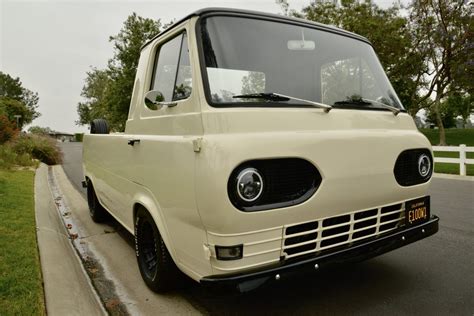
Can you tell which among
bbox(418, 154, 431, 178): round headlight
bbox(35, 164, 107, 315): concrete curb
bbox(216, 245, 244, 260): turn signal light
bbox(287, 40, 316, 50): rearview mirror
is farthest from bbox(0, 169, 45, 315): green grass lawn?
bbox(418, 154, 431, 178): round headlight

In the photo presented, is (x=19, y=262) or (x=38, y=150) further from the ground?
(x=38, y=150)

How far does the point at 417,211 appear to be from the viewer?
306cm

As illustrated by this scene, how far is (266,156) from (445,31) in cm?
2194

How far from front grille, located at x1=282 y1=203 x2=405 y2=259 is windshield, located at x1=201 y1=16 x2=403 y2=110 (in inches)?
32.4

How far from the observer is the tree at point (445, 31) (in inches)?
782

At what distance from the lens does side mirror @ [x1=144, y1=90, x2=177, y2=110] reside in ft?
9.59

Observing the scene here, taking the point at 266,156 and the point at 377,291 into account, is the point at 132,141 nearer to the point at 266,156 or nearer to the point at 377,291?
the point at 266,156

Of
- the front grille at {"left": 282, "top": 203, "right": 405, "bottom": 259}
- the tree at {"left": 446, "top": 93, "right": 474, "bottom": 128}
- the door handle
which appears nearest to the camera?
the front grille at {"left": 282, "top": 203, "right": 405, "bottom": 259}

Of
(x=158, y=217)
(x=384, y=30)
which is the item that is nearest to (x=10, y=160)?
(x=158, y=217)

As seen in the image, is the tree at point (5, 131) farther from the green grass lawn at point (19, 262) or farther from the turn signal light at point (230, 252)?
the turn signal light at point (230, 252)

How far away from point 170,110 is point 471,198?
20.8 ft

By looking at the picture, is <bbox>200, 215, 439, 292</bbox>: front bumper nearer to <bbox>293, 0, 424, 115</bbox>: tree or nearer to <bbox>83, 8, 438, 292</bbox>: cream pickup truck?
<bbox>83, 8, 438, 292</bbox>: cream pickup truck

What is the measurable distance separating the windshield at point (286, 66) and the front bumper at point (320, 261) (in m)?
1.02

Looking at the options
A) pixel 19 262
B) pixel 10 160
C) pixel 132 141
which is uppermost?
pixel 132 141
